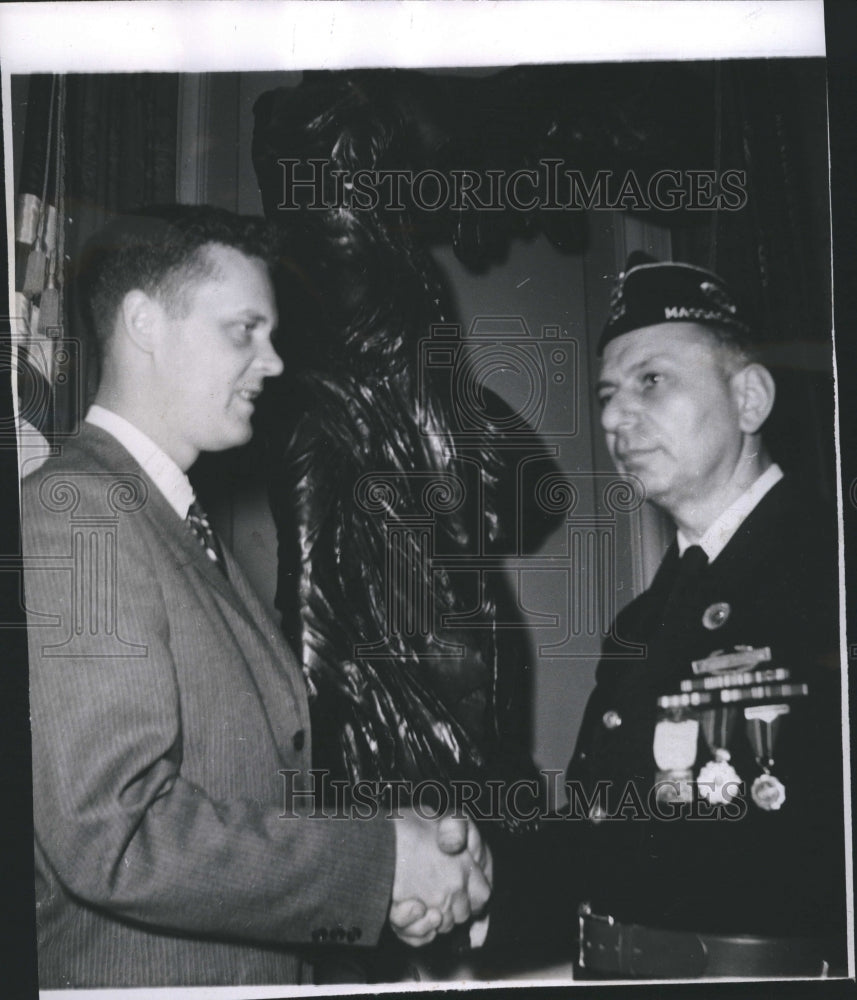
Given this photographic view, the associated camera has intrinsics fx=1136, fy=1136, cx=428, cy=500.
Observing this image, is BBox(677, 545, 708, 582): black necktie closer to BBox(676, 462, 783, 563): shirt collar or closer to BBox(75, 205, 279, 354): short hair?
BBox(676, 462, 783, 563): shirt collar

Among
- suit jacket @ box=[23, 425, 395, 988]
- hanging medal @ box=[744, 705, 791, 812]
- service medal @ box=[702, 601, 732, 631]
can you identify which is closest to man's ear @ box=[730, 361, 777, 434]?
service medal @ box=[702, 601, 732, 631]

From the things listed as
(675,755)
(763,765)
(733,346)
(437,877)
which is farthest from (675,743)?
(733,346)

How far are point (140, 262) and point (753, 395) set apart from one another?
41.5 inches

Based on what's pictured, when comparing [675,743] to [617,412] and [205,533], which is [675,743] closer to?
[617,412]

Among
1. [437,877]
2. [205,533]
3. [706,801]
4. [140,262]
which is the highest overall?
[140,262]

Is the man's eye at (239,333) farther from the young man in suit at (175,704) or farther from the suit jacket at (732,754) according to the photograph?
the suit jacket at (732,754)

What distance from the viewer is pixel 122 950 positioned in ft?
5.89

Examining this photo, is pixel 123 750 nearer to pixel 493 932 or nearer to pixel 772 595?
pixel 493 932

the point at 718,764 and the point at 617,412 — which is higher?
the point at 617,412

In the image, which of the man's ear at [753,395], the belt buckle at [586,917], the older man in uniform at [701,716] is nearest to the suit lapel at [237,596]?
the older man in uniform at [701,716]

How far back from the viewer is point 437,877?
1.86m

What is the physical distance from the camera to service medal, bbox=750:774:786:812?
1.90m

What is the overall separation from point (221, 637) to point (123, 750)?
230mm

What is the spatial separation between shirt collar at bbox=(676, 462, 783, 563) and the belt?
0.63 metres
